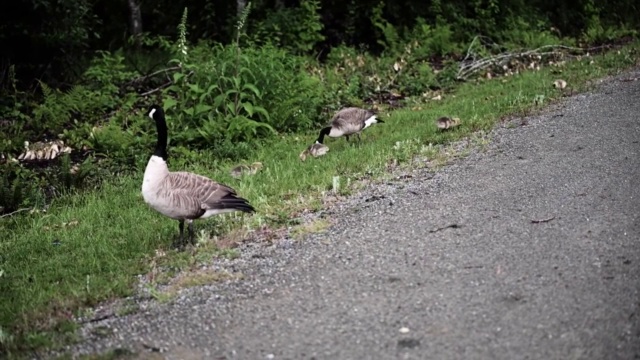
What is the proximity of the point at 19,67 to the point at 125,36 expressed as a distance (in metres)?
4.29

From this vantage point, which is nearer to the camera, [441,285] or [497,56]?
[441,285]

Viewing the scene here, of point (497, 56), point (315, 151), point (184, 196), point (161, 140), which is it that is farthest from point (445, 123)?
point (497, 56)

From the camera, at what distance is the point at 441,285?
19.0 feet

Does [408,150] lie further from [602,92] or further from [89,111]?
[89,111]

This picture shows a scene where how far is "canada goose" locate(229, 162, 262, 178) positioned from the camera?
971cm

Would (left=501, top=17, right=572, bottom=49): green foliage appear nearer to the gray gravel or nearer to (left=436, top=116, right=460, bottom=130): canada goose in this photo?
(left=436, top=116, right=460, bottom=130): canada goose

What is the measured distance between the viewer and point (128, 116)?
13383 millimetres

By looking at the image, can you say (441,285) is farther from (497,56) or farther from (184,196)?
(497,56)

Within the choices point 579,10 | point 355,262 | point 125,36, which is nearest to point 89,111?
point 125,36

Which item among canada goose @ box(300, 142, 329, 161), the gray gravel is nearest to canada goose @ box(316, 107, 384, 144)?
canada goose @ box(300, 142, 329, 161)

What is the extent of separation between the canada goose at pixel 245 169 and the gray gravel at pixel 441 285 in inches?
75.8

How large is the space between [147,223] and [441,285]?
393 cm

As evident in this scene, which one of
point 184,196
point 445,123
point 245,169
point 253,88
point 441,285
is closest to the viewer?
point 441,285

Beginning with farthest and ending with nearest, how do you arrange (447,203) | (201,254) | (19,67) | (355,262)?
1. (19,67)
2. (447,203)
3. (201,254)
4. (355,262)
